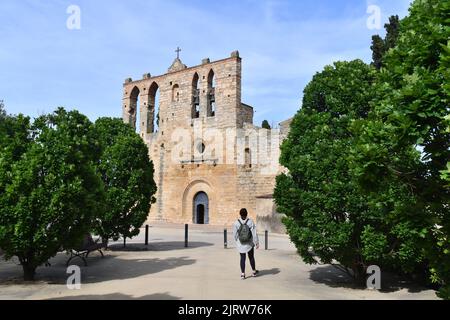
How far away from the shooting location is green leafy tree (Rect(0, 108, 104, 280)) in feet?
24.6

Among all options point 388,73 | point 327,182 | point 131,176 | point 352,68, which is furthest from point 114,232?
point 388,73

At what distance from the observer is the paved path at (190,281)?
22.8 feet

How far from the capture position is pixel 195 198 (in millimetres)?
30219

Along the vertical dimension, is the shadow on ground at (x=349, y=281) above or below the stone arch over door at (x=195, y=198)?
below

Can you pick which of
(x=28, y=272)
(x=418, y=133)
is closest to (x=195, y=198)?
(x=28, y=272)

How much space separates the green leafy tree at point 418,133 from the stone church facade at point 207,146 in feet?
63.6

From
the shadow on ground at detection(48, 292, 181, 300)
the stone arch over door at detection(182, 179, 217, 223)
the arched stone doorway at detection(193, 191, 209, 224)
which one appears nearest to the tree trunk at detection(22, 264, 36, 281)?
the shadow on ground at detection(48, 292, 181, 300)

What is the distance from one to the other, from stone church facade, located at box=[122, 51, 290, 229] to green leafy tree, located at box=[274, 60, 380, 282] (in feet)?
52.0

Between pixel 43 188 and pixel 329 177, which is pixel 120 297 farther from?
pixel 329 177

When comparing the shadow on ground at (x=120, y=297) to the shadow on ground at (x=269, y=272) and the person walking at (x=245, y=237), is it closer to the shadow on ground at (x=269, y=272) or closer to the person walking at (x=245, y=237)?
the person walking at (x=245, y=237)

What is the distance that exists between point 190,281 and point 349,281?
335 cm

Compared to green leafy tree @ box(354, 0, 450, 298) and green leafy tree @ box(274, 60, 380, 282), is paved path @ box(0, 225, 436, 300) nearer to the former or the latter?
green leafy tree @ box(274, 60, 380, 282)

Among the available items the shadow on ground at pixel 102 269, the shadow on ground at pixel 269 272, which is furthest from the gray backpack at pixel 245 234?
the shadow on ground at pixel 102 269
